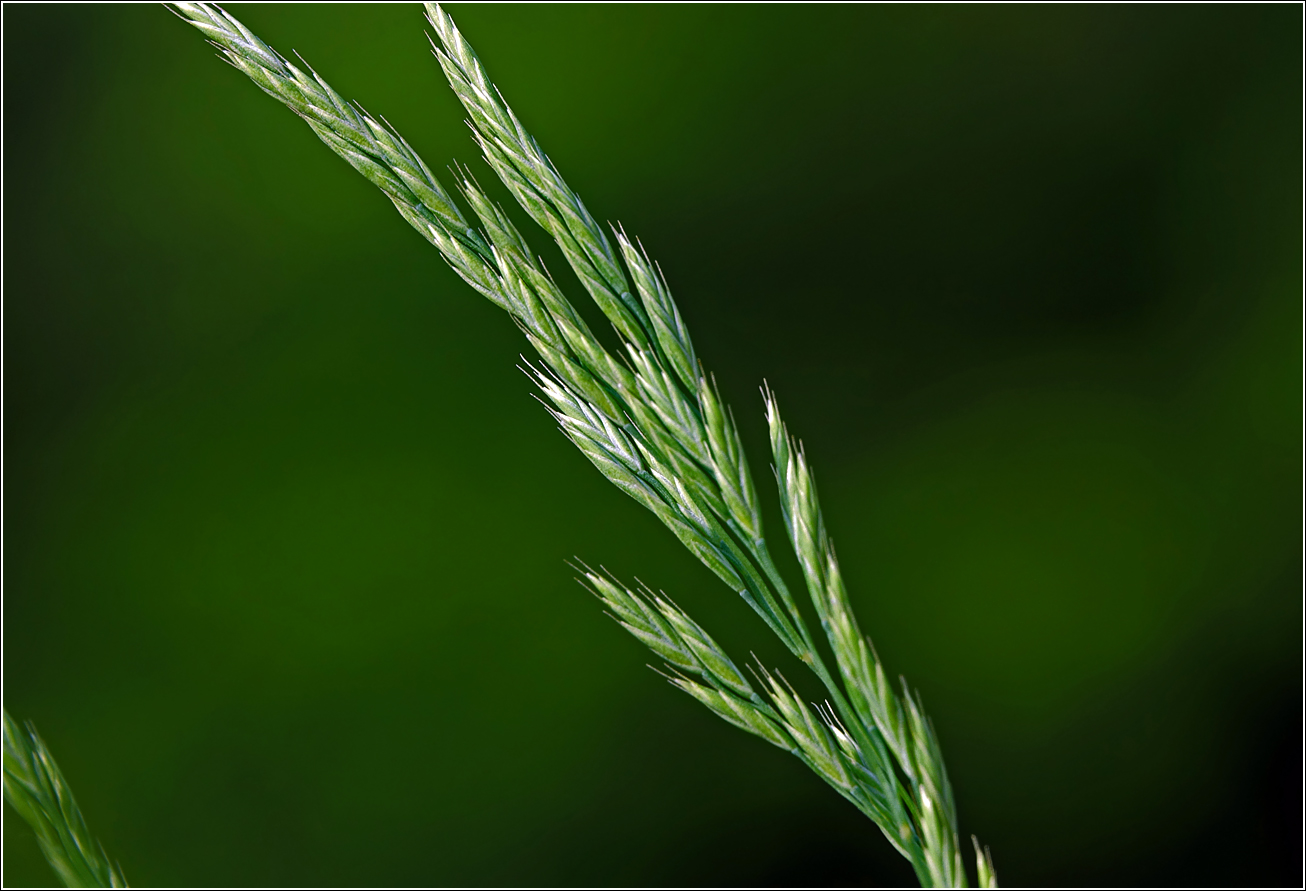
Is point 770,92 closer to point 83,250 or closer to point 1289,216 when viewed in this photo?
point 1289,216

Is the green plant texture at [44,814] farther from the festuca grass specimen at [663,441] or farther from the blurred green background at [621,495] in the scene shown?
the blurred green background at [621,495]

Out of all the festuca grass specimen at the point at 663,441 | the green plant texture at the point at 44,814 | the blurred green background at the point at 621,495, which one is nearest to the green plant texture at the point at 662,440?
the festuca grass specimen at the point at 663,441

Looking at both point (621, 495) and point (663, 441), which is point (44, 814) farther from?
point (621, 495)

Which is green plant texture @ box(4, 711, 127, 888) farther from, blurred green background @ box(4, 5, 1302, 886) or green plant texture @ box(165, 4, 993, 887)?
blurred green background @ box(4, 5, 1302, 886)

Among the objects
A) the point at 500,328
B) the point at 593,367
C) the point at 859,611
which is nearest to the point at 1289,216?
the point at 859,611

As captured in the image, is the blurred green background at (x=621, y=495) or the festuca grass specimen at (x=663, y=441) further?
the blurred green background at (x=621, y=495)
